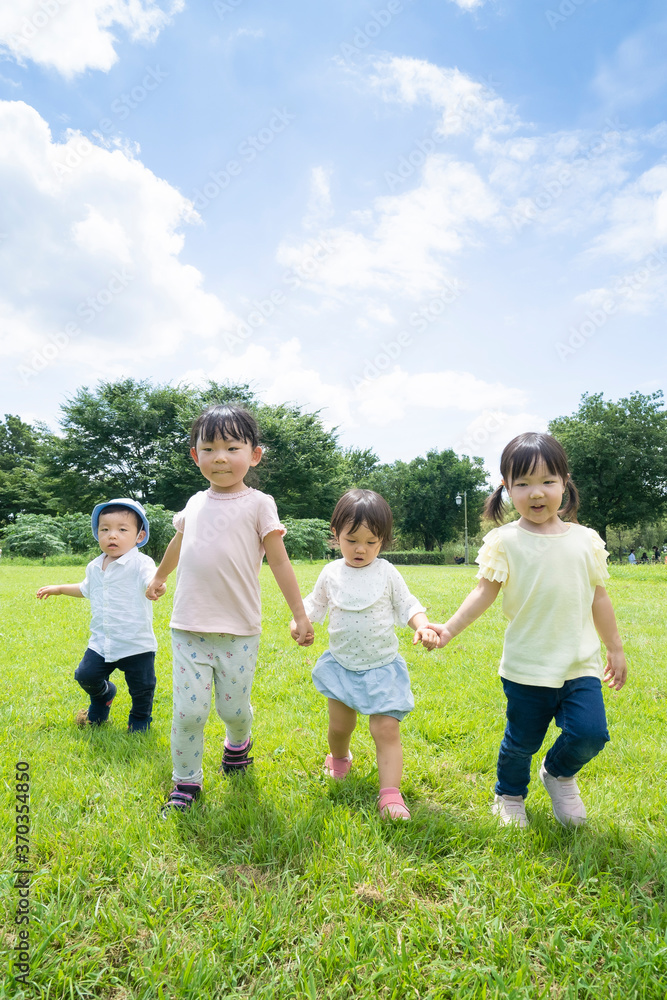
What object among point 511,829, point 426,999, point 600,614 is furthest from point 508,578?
point 426,999

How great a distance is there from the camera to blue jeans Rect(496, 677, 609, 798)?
2.41 metres

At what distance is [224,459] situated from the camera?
2818mm

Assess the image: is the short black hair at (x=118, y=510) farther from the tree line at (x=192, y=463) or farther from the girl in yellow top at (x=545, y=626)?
the tree line at (x=192, y=463)

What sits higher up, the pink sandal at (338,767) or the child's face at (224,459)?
the child's face at (224,459)

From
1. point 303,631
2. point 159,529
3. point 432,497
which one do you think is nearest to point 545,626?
point 303,631

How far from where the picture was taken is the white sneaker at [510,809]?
2.47m

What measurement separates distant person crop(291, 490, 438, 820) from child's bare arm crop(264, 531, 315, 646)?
2.1 inches

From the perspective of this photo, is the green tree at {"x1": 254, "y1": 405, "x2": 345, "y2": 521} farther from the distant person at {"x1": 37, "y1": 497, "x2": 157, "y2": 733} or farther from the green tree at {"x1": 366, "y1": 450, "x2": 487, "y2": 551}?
the distant person at {"x1": 37, "y1": 497, "x2": 157, "y2": 733}

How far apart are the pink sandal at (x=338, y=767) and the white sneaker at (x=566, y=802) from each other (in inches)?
38.7

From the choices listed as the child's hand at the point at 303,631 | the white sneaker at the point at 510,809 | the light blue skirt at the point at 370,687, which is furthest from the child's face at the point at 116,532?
the white sneaker at the point at 510,809

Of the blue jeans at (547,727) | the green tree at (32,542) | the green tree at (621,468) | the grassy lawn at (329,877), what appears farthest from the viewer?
the green tree at (621,468)

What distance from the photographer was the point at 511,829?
7.72 feet

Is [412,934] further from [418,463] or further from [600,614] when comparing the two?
[418,463]

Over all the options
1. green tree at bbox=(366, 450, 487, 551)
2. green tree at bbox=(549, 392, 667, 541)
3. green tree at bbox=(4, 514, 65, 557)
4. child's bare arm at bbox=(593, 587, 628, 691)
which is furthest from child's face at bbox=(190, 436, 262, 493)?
green tree at bbox=(366, 450, 487, 551)
